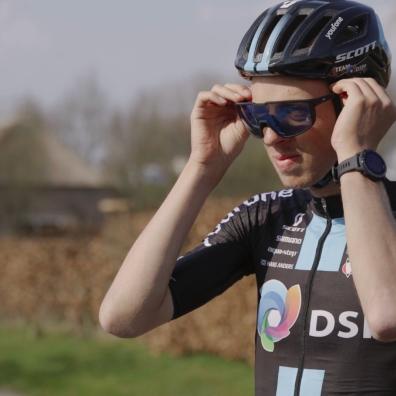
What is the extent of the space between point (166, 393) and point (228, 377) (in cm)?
85

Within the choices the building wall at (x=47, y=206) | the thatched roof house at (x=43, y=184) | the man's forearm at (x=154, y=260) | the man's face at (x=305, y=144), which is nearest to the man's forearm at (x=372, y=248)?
the man's face at (x=305, y=144)

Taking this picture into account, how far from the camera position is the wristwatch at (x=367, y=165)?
9.09 ft

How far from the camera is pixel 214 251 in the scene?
326 centimetres

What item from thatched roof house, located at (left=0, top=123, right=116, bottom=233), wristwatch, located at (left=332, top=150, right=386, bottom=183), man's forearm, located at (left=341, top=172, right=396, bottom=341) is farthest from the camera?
thatched roof house, located at (left=0, top=123, right=116, bottom=233)

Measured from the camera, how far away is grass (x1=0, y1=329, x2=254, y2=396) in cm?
1077

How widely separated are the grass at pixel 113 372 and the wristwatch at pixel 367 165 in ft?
24.6

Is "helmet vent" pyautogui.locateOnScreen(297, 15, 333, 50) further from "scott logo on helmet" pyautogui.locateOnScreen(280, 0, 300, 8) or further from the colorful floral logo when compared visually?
the colorful floral logo

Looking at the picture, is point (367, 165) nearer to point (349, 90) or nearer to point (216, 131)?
point (349, 90)

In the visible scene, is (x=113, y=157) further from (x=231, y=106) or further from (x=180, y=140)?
(x=231, y=106)

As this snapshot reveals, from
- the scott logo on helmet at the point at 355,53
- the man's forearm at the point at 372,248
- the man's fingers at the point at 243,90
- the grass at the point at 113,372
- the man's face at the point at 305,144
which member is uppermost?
the scott logo on helmet at the point at 355,53

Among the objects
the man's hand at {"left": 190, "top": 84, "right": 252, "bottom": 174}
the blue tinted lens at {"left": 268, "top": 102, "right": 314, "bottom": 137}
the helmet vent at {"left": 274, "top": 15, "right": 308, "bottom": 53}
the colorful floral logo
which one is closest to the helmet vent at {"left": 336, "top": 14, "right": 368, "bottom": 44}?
the helmet vent at {"left": 274, "top": 15, "right": 308, "bottom": 53}

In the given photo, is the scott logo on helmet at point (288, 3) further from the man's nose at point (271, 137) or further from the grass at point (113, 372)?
the grass at point (113, 372)

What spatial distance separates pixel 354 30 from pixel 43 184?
51693 mm

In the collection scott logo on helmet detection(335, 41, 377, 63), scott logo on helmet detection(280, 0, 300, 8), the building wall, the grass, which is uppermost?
the building wall
